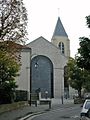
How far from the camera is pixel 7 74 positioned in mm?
42000

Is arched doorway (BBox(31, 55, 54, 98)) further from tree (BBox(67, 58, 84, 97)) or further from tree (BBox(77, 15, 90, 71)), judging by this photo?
tree (BBox(77, 15, 90, 71))

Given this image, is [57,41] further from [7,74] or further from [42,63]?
[7,74]

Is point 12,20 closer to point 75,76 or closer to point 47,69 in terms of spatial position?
point 75,76

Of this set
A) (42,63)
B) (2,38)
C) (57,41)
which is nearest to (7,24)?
(2,38)

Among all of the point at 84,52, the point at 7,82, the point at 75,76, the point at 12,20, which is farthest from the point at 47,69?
the point at 84,52

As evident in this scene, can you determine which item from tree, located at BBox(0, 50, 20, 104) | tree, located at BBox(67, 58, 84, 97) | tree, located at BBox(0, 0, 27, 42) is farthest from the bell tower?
tree, located at BBox(0, 0, 27, 42)

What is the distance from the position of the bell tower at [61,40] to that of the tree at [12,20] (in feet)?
297

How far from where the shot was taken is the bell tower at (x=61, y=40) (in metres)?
122

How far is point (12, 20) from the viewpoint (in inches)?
1202

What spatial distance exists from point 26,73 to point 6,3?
43418 millimetres

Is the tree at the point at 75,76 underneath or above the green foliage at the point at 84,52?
above

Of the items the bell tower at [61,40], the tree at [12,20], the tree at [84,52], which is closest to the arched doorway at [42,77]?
the bell tower at [61,40]

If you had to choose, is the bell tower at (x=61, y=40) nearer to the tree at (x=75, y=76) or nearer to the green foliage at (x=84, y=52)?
the tree at (x=75, y=76)

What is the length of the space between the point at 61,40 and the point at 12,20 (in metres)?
94.3
